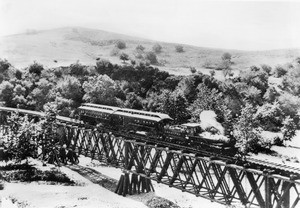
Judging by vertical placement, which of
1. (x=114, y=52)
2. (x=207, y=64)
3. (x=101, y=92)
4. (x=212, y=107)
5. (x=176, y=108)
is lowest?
(x=176, y=108)

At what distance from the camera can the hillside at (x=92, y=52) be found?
11388 centimetres

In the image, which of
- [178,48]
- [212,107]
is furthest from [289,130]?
[178,48]

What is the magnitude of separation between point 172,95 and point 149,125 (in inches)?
1300

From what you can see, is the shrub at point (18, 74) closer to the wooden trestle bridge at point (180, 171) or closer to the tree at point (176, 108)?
the tree at point (176, 108)

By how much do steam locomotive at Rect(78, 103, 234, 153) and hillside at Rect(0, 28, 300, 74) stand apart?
64972mm

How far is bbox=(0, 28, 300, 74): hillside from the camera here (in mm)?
113875

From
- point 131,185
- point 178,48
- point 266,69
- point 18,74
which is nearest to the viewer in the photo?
point 131,185

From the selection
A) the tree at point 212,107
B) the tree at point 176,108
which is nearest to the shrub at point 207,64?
the tree at point 212,107

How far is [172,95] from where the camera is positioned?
70.4 meters

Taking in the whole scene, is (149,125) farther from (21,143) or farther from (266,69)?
(266,69)

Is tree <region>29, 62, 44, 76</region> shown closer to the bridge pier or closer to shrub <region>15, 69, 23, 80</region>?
shrub <region>15, 69, 23, 80</region>

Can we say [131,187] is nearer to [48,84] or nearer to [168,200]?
[168,200]

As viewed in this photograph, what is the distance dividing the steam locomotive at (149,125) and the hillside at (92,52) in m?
65.0

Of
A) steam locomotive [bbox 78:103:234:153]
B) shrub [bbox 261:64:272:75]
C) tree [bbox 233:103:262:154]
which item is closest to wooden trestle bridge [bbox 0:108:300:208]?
steam locomotive [bbox 78:103:234:153]
